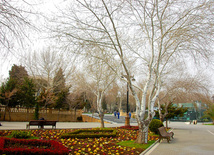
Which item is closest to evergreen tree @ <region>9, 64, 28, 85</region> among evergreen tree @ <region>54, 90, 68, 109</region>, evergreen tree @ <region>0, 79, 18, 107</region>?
evergreen tree @ <region>0, 79, 18, 107</region>

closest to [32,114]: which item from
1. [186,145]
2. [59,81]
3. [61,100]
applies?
[61,100]

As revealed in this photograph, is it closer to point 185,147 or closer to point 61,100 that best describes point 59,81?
point 61,100

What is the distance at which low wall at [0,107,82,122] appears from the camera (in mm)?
26431

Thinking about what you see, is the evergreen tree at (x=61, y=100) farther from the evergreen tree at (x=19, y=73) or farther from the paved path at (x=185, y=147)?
the paved path at (x=185, y=147)

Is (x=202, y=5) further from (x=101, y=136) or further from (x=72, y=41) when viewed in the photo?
(x=101, y=136)

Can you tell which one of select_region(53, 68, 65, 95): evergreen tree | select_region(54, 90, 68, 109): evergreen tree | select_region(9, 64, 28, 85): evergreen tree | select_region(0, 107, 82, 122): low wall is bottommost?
select_region(0, 107, 82, 122): low wall

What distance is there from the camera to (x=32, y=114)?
28.8 meters

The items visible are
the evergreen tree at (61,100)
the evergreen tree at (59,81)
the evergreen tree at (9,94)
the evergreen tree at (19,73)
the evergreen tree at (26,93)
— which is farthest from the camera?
the evergreen tree at (61,100)

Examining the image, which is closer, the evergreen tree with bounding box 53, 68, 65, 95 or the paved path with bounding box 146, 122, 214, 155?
the paved path with bounding box 146, 122, 214, 155

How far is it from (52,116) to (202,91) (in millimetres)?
23370

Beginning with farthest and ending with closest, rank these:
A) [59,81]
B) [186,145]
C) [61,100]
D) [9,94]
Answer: [61,100], [59,81], [9,94], [186,145]

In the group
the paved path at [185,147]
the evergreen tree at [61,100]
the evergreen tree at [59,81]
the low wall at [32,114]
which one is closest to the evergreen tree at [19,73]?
the evergreen tree at [59,81]

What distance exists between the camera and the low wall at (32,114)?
2643cm

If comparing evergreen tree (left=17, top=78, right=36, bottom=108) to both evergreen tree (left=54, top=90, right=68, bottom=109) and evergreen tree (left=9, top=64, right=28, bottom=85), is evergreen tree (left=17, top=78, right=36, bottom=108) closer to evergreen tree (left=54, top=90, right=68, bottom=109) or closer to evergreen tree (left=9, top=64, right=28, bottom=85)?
evergreen tree (left=9, top=64, right=28, bottom=85)
